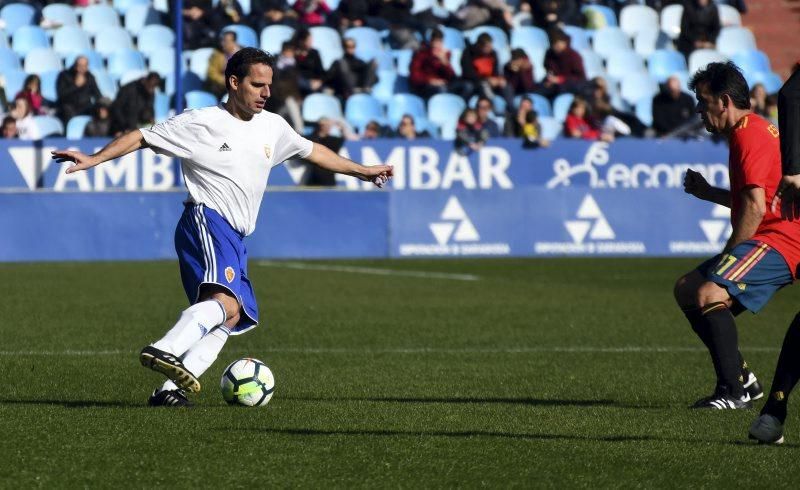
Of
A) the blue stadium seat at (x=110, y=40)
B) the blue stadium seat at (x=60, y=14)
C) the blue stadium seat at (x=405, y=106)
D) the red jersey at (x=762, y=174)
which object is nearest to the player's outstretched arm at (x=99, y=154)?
the red jersey at (x=762, y=174)

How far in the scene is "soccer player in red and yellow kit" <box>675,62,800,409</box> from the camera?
7508 mm

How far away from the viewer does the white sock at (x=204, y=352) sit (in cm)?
754

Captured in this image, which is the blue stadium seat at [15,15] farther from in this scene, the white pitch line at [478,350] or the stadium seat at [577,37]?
the white pitch line at [478,350]

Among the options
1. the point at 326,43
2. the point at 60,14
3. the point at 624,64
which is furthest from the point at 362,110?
the point at 624,64

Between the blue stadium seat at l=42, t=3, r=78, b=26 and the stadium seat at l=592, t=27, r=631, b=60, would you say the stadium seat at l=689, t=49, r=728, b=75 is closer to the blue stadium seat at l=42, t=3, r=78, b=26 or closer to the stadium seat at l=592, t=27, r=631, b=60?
the stadium seat at l=592, t=27, r=631, b=60

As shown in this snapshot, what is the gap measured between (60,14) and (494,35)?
7.25m

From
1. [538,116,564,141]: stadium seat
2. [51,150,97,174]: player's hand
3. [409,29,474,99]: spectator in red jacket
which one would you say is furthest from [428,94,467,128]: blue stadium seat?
[51,150,97,174]: player's hand

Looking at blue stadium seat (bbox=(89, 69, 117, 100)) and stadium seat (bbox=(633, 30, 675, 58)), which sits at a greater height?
stadium seat (bbox=(633, 30, 675, 58))

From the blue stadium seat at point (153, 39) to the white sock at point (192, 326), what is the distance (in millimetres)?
16724

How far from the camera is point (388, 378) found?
9289 millimetres

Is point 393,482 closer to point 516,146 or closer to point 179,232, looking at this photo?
point 179,232

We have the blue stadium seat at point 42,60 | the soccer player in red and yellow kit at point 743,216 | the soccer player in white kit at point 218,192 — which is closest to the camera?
the soccer player in red and yellow kit at point 743,216

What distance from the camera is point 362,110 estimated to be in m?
23.6

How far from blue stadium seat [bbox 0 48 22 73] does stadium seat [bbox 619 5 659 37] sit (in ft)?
36.1
